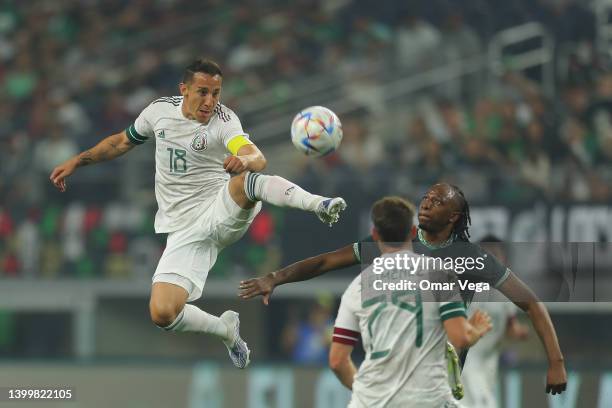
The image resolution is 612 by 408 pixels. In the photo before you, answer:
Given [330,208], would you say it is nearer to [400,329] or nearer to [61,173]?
[400,329]

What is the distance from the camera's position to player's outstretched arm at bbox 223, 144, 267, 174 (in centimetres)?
710

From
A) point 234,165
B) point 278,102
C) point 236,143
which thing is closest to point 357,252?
point 234,165

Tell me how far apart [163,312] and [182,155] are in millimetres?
981

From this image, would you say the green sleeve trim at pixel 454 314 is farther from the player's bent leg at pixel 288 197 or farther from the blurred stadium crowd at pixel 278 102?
Result: the blurred stadium crowd at pixel 278 102

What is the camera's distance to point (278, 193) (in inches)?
303

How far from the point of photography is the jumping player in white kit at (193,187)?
8.00m

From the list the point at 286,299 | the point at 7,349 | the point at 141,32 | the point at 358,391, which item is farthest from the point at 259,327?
the point at 358,391

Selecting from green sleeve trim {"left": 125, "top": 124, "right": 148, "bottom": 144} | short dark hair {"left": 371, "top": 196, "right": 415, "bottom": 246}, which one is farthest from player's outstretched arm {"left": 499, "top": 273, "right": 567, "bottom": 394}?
green sleeve trim {"left": 125, "top": 124, "right": 148, "bottom": 144}

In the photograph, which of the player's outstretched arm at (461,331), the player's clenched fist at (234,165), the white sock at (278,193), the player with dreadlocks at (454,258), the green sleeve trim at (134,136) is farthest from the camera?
the green sleeve trim at (134,136)

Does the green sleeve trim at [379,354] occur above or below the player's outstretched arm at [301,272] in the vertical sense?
below

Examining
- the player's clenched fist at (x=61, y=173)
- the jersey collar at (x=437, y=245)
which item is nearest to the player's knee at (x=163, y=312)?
the player's clenched fist at (x=61, y=173)

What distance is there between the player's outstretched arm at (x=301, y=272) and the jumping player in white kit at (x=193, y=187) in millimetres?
856

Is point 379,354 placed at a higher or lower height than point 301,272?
lower

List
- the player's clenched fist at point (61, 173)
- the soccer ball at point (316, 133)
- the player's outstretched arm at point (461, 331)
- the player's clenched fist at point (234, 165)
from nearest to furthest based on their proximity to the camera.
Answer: the player's outstretched arm at point (461, 331) < the player's clenched fist at point (234, 165) < the soccer ball at point (316, 133) < the player's clenched fist at point (61, 173)
